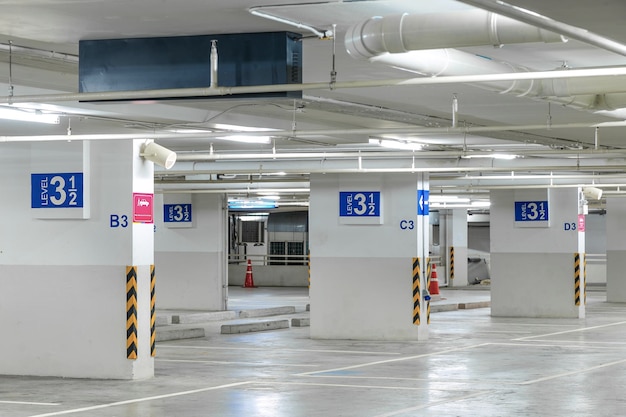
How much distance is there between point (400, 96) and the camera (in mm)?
13844

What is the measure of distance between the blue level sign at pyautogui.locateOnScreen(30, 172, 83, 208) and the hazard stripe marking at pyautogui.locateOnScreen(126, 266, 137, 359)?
1180 millimetres

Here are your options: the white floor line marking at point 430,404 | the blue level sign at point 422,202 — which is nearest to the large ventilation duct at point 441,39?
the white floor line marking at point 430,404

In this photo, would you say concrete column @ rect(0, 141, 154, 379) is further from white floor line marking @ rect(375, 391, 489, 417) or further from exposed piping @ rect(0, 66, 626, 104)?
white floor line marking @ rect(375, 391, 489, 417)

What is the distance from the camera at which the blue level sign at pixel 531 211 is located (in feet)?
81.3

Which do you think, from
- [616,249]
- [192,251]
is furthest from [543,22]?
[616,249]

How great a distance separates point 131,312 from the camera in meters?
13.8

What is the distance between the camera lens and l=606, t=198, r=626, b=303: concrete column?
99.6 feet

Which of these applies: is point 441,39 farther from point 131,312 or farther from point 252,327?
point 252,327

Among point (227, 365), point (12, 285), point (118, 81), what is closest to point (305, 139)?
point (227, 365)

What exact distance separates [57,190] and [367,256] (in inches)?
260

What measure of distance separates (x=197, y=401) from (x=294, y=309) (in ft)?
49.3

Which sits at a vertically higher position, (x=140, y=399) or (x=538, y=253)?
(x=538, y=253)

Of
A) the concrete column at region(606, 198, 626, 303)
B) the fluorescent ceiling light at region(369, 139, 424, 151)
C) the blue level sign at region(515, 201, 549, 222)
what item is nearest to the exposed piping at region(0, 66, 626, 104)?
the fluorescent ceiling light at region(369, 139, 424, 151)

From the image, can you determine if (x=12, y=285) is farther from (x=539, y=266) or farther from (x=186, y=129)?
(x=539, y=266)
